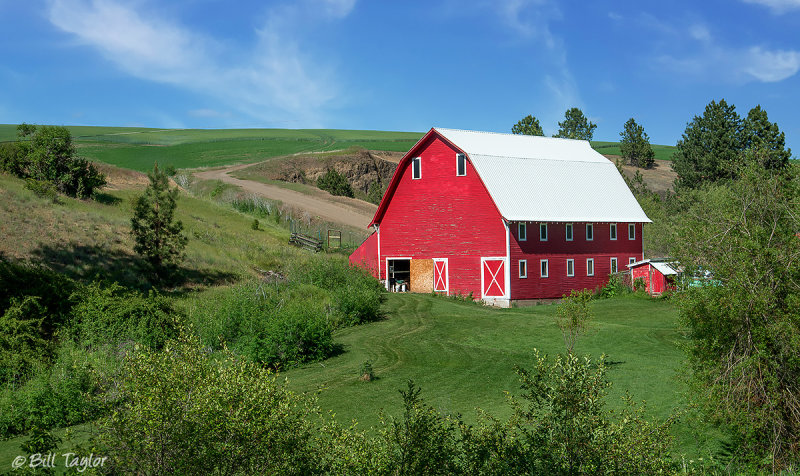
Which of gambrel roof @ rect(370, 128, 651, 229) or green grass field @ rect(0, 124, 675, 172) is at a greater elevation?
green grass field @ rect(0, 124, 675, 172)

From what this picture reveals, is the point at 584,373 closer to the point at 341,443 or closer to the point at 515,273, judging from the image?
the point at 341,443

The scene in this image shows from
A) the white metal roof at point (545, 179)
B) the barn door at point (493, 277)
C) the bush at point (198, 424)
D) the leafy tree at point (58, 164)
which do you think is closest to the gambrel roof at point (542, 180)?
the white metal roof at point (545, 179)

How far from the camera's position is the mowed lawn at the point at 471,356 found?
1678 centimetres

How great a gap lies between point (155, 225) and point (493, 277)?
62.8 ft

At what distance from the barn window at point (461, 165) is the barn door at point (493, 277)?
5.51 m

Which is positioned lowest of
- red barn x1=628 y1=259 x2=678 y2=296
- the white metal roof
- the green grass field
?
red barn x1=628 y1=259 x2=678 y2=296

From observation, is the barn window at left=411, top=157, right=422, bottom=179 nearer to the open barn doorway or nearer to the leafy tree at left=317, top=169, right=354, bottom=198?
the open barn doorway

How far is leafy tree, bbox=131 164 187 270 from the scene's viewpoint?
2964cm

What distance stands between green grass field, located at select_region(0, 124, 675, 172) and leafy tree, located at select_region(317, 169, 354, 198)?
848 inches

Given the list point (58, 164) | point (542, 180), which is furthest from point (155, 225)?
point (542, 180)

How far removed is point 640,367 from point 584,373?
1314 cm

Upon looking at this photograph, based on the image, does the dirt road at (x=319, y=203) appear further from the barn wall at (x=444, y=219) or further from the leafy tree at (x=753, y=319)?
the leafy tree at (x=753, y=319)

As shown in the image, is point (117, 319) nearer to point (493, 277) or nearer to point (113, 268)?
point (113, 268)

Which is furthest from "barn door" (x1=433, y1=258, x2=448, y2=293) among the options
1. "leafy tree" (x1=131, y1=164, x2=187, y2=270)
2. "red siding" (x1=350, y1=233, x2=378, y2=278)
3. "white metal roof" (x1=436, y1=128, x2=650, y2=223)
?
"leafy tree" (x1=131, y1=164, x2=187, y2=270)
